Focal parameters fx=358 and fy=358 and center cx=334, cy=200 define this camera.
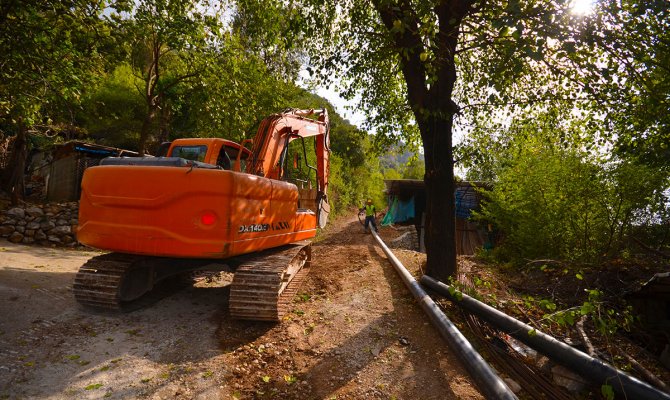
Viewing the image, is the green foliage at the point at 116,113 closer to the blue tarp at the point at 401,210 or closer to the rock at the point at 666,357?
the blue tarp at the point at 401,210

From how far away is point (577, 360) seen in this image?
3225 mm

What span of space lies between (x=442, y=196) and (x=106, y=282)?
5.46 metres

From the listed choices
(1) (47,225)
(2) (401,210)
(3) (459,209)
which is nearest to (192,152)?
(1) (47,225)

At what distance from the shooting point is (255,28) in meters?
8.35

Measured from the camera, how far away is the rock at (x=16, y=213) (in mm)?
10742

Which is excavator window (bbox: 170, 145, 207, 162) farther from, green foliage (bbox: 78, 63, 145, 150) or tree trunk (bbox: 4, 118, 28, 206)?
green foliage (bbox: 78, 63, 145, 150)

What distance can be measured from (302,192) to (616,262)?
6.26 metres

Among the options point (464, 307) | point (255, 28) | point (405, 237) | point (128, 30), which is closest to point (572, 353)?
point (464, 307)

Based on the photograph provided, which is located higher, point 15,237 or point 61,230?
point 61,230

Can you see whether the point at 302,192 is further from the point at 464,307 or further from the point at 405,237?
the point at 405,237

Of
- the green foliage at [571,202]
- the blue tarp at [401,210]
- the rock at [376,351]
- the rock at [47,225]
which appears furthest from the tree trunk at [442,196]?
the blue tarp at [401,210]

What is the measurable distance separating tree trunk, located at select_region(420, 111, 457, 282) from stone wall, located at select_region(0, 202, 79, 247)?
1098cm

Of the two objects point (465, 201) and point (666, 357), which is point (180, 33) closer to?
point (666, 357)

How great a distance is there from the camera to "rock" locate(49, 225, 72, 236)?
11047 millimetres
